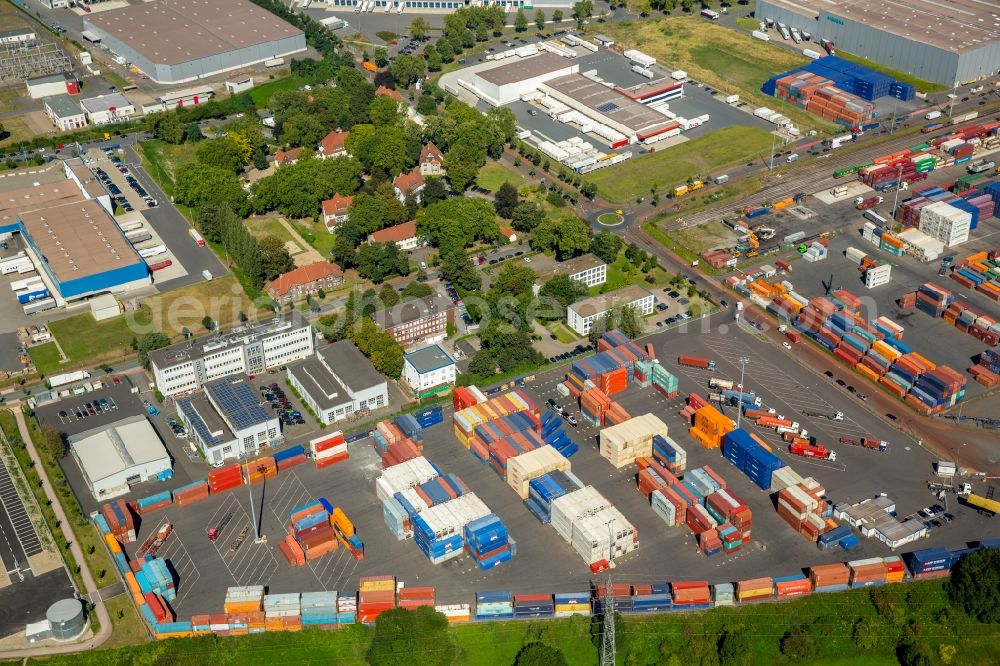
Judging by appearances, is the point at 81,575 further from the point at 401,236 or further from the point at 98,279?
the point at 401,236

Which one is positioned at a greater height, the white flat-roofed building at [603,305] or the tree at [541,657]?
the white flat-roofed building at [603,305]

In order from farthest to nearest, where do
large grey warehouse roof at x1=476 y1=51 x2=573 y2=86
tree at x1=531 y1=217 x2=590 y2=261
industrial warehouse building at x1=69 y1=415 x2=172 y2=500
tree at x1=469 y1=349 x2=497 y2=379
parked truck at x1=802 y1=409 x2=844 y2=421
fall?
1. large grey warehouse roof at x1=476 y1=51 x2=573 y2=86
2. tree at x1=531 y1=217 x2=590 y2=261
3. tree at x1=469 y1=349 x2=497 y2=379
4. parked truck at x1=802 y1=409 x2=844 y2=421
5. industrial warehouse building at x1=69 y1=415 x2=172 y2=500

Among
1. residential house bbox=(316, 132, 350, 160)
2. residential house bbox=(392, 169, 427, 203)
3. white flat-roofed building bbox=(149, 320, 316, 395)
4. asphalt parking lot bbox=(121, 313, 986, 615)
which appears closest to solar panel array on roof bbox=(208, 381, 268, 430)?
white flat-roofed building bbox=(149, 320, 316, 395)

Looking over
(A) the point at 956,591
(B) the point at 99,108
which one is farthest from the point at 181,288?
(A) the point at 956,591

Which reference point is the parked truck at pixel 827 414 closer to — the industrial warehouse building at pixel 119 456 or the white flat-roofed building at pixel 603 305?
the white flat-roofed building at pixel 603 305

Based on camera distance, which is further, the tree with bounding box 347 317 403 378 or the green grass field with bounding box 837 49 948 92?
the green grass field with bounding box 837 49 948 92

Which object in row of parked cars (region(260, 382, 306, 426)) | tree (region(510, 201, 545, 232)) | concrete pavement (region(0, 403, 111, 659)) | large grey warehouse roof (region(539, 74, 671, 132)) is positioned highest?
large grey warehouse roof (region(539, 74, 671, 132))

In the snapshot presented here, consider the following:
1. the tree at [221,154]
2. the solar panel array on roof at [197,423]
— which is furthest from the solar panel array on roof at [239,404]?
the tree at [221,154]

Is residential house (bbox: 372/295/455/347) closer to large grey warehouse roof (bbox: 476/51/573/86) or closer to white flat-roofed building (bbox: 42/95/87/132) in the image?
large grey warehouse roof (bbox: 476/51/573/86)
